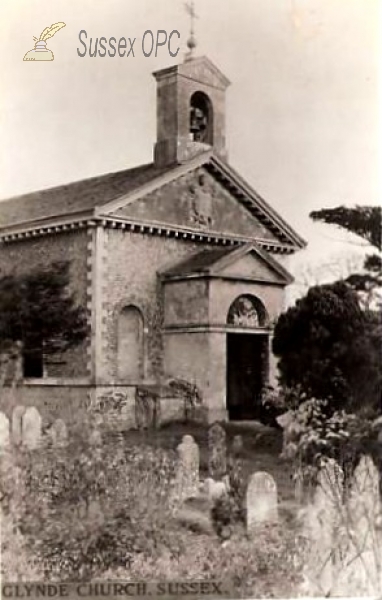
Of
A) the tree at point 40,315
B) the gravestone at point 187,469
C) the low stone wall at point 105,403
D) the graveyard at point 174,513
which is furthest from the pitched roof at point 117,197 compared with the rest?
the gravestone at point 187,469

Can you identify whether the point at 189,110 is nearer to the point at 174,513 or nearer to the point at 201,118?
the point at 201,118

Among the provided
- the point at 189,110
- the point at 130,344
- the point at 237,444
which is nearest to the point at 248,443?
the point at 237,444

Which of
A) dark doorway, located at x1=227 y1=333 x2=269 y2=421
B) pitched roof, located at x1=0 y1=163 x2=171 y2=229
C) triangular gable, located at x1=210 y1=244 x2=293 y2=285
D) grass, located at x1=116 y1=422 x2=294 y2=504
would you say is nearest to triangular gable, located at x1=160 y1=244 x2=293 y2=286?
triangular gable, located at x1=210 y1=244 x2=293 y2=285

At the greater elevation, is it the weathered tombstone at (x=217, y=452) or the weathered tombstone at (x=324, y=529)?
the weathered tombstone at (x=217, y=452)

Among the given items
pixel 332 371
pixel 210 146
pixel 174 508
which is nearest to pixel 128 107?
pixel 210 146

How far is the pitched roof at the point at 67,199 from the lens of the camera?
10.8 feet

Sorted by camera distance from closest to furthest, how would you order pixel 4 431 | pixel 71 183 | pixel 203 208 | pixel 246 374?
pixel 4 431, pixel 71 183, pixel 246 374, pixel 203 208

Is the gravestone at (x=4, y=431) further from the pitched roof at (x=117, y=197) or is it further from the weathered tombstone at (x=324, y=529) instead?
the weathered tombstone at (x=324, y=529)

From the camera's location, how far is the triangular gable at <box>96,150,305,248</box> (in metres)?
3.41

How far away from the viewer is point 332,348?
3410mm

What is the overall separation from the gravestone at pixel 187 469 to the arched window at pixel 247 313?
1.66ft

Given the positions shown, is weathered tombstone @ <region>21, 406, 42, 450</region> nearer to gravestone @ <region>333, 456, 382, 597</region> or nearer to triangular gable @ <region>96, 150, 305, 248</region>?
triangular gable @ <region>96, 150, 305, 248</region>

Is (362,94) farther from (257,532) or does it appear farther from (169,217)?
(257,532)

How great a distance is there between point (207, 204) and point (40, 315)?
82 cm
